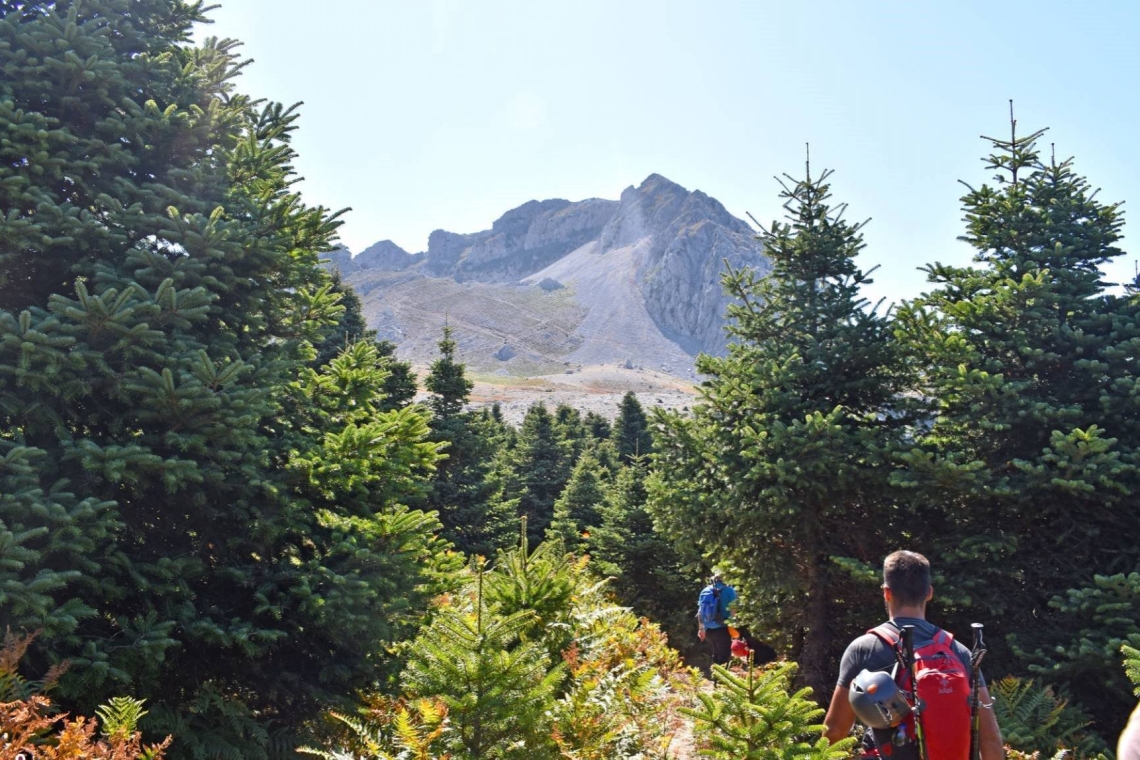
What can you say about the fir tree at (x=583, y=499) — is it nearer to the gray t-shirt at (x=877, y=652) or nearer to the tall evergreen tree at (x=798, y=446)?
the tall evergreen tree at (x=798, y=446)

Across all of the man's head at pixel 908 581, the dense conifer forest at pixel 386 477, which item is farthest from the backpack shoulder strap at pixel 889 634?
the dense conifer forest at pixel 386 477

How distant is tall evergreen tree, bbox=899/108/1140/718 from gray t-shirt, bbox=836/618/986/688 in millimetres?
4387

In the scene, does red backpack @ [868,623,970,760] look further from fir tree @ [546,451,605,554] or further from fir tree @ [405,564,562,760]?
fir tree @ [546,451,605,554]

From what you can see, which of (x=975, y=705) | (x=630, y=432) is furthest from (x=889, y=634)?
(x=630, y=432)

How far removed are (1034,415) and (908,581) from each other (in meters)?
4.99

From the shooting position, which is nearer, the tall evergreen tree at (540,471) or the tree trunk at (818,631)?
the tree trunk at (818,631)

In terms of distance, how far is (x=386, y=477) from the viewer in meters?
6.54

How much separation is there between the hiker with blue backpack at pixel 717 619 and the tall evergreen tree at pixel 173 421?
5.64 m

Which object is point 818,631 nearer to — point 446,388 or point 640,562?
point 640,562

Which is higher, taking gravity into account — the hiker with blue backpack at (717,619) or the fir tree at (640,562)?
the hiker with blue backpack at (717,619)

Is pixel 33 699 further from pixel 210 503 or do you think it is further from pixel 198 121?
pixel 198 121

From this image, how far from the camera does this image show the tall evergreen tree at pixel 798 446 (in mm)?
8750

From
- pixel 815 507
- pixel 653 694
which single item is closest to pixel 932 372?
pixel 815 507

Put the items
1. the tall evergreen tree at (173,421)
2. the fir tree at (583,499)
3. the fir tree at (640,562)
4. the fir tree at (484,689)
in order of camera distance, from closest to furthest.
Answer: the fir tree at (484,689)
the tall evergreen tree at (173,421)
the fir tree at (640,562)
the fir tree at (583,499)
